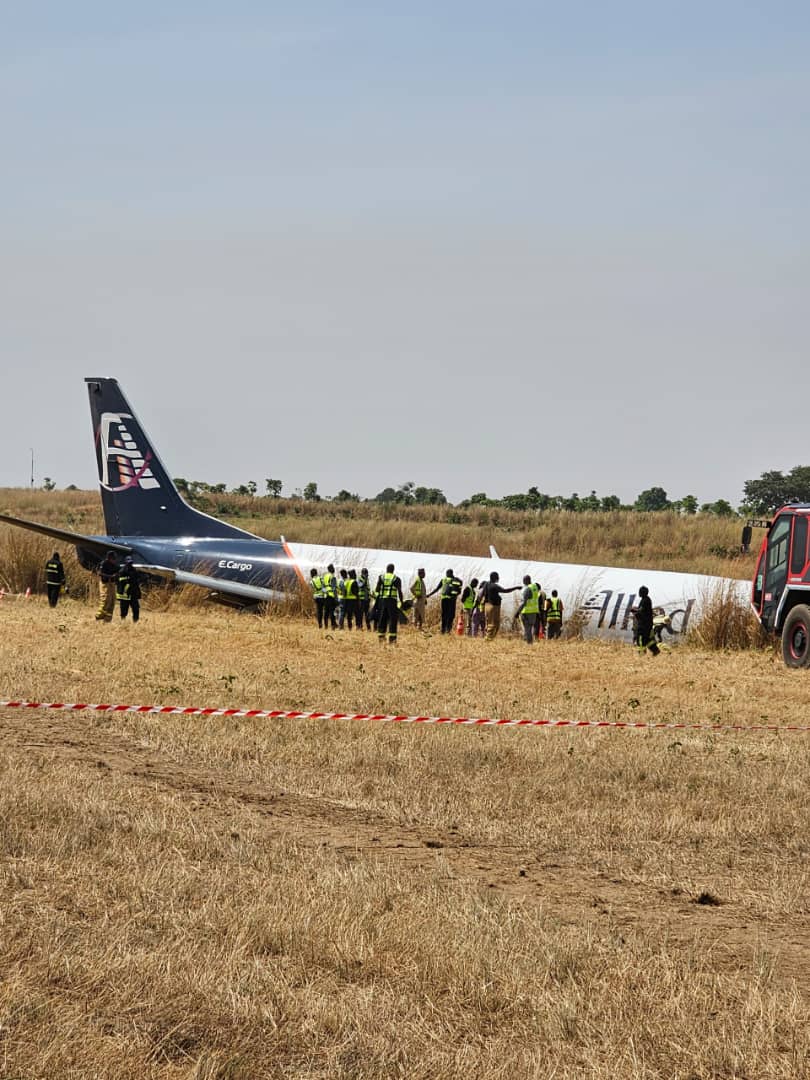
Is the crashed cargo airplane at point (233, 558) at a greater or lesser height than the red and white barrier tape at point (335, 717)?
greater

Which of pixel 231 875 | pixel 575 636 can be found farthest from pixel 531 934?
pixel 575 636

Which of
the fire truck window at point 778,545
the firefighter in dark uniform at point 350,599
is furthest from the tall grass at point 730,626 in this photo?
the firefighter in dark uniform at point 350,599

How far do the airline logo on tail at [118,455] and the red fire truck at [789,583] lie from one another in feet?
67.0

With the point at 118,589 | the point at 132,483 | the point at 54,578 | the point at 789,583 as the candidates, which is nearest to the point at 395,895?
the point at 789,583

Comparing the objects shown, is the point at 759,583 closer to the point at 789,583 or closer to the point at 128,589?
the point at 789,583

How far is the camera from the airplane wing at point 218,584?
35.8 metres

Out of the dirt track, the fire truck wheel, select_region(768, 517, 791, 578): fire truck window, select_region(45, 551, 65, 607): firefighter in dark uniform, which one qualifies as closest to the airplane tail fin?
select_region(45, 551, 65, 607): firefighter in dark uniform

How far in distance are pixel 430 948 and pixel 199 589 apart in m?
30.0

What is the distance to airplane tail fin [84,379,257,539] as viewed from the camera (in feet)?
128

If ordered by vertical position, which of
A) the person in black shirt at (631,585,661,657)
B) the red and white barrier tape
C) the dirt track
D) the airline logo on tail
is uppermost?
the airline logo on tail

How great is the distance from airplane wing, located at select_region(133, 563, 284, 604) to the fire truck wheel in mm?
15070

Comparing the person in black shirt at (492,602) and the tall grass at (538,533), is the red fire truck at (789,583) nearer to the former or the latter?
the person in black shirt at (492,602)

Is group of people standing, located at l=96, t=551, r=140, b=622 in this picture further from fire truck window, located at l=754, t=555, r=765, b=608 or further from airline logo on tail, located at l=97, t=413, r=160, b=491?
fire truck window, located at l=754, t=555, r=765, b=608

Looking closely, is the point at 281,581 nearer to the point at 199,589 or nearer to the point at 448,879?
the point at 199,589
